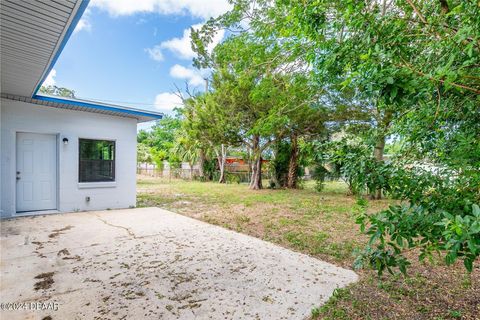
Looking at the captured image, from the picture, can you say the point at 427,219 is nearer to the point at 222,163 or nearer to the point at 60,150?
the point at 60,150

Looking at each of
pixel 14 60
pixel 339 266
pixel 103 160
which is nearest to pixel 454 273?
pixel 339 266

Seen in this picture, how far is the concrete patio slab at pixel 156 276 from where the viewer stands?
2.41 m

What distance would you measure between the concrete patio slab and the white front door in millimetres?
1502

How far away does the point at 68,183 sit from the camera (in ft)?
21.9

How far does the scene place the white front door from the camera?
6180 millimetres

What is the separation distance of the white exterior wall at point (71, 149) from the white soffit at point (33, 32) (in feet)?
6.94

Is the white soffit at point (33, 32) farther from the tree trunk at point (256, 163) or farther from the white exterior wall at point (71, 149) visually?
the tree trunk at point (256, 163)

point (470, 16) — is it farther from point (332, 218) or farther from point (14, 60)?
point (332, 218)

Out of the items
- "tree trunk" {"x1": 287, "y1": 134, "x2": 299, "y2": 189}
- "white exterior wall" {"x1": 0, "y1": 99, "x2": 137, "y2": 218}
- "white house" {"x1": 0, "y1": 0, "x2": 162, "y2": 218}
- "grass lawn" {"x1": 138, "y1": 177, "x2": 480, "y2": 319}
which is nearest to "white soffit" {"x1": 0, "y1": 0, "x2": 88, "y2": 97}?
"white house" {"x1": 0, "y1": 0, "x2": 162, "y2": 218}

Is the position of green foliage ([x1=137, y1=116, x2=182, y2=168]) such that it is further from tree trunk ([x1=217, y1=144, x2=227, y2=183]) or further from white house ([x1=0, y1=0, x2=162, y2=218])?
white house ([x1=0, y1=0, x2=162, y2=218])

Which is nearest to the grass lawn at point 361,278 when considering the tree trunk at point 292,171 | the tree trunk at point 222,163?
the tree trunk at point 292,171

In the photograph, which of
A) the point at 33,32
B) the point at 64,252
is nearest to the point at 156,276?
the point at 64,252

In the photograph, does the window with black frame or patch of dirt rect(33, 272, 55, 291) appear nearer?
patch of dirt rect(33, 272, 55, 291)

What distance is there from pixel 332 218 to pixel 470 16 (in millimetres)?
5673
